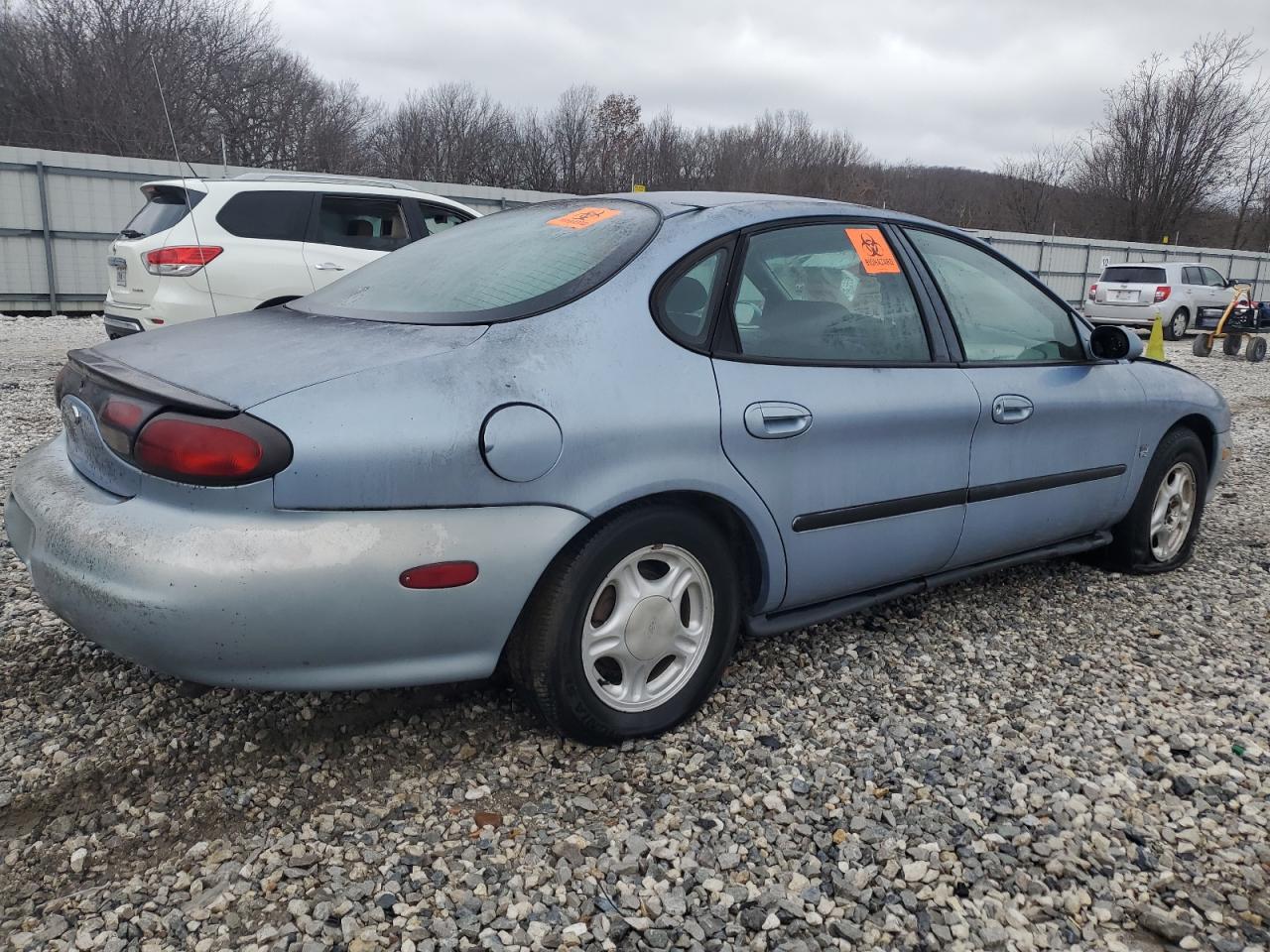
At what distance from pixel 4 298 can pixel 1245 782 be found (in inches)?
655

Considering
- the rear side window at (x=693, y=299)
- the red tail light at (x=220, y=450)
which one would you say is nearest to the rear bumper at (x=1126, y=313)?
the rear side window at (x=693, y=299)

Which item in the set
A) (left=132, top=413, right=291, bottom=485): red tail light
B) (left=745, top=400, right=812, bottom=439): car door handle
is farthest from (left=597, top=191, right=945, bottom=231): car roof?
(left=132, top=413, right=291, bottom=485): red tail light

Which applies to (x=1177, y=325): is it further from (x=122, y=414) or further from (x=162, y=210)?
(x=122, y=414)

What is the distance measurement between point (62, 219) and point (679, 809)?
15.8 m

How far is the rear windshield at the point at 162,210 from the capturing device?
753cm

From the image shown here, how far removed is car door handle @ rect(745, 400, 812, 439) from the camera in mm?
2584

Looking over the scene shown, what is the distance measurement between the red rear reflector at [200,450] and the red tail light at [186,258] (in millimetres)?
5837

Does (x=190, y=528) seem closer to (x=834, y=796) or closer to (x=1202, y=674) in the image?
(x=834, y=796)

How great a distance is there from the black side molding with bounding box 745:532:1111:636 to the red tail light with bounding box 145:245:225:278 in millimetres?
5976

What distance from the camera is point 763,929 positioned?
6.39ft

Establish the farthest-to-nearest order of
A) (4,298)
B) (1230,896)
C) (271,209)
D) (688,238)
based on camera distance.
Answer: (4,298) < (271,209) < (688,238) < (1230,896)

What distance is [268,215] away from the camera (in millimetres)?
7484

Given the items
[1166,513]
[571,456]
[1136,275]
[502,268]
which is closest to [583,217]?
[502,268]

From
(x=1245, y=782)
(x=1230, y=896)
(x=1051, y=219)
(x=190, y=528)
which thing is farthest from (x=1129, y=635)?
(x=1051, y=219)
